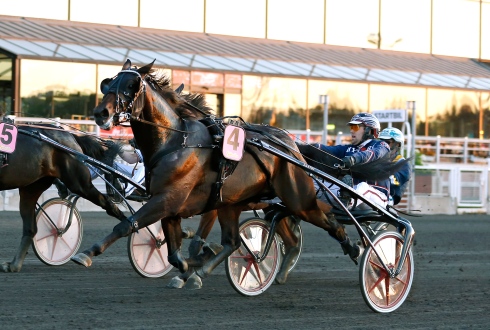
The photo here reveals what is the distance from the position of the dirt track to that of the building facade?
12.1 metres

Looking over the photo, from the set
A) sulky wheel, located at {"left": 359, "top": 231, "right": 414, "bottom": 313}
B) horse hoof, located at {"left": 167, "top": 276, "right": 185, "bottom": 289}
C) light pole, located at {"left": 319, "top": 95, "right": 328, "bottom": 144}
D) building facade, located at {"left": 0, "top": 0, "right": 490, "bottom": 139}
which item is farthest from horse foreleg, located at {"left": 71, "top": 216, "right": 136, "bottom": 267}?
building facade, located at {"left": 0, "top": 0, "right": 490, "bottom": 139}

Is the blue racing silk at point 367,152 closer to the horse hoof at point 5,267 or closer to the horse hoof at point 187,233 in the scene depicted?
the horse hoof at point 187,233

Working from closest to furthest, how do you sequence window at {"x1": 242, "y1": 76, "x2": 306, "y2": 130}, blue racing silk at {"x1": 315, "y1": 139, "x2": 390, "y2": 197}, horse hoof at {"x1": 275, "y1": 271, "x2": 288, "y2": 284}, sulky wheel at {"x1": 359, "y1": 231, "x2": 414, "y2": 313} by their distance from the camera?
sulky wheel at {"x1": 359, "y1": 231, "x2": 414, "y2": 313}, blue racing silk at {"x1": 315, "y1": 139, "x2": 390, "y2": 197}, horse hoof at {"x1": 275, "y1": 271, "x2": 288, "y2": 284}, window at {"x1": 242, "y1": 76, "x2": 306, "y2": 130}

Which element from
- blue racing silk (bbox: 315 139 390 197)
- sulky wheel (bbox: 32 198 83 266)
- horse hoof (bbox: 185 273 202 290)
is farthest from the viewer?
sulky wheel (bbox: 32 198 83 266)

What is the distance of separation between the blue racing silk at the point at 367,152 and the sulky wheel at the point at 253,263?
1.09m

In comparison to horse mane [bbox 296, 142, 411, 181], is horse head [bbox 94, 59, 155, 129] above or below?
above

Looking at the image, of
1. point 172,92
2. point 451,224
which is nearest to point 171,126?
→ point 172,92

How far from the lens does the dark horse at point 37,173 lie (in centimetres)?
918

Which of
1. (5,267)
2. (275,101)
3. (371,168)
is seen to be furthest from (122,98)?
(275,101)

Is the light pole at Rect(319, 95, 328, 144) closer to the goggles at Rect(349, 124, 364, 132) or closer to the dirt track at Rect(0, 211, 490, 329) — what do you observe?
the dirt track at Rect(0, 211, 490, 329)

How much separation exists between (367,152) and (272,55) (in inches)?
745

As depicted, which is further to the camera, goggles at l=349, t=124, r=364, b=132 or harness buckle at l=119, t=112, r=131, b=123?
goggles at l=349, t=124, r=364, b=132

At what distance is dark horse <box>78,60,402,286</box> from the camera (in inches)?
279

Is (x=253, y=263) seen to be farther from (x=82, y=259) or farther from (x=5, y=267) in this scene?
(x=5, y=267)
